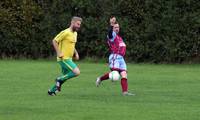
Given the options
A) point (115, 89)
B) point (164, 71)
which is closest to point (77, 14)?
point (164, 71)

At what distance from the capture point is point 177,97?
15.5 m

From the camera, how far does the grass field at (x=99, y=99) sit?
39.2ft

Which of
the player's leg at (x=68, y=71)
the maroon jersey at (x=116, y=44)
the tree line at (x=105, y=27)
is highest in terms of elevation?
the maroon jersey at (x=116, y=44)

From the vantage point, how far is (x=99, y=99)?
14.8m

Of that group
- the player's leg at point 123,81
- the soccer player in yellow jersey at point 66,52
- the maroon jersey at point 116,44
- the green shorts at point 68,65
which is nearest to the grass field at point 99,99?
the player's leg at point 123,81

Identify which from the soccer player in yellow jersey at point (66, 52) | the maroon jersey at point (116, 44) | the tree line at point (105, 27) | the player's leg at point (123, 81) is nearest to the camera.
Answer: the soccer player in yellow jersey at point (66, 52)

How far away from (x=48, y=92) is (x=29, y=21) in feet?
59.9

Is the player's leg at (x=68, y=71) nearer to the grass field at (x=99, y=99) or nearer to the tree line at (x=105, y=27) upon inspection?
the grass field at (x=99, y=99)

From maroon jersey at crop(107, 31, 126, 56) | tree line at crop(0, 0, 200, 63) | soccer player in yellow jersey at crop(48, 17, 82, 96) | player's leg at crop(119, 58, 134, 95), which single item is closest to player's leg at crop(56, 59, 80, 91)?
soccer player in yellow jersey at crop(48, 17, 82, 96)

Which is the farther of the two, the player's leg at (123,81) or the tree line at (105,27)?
the tree line at (105,27)

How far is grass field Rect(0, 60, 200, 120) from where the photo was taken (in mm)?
11961

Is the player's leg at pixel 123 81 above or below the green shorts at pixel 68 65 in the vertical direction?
below

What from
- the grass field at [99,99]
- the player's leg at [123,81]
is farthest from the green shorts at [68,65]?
the player's leg at [123,81]

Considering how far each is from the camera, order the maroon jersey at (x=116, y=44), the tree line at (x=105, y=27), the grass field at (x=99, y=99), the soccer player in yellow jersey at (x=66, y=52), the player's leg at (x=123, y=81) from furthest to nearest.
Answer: the tree line at (x=105, y=27) → the maroon jersey at (x=116, y=44) → the player's leg at (x=123, y=81) → the soccer player in yellow jersey at (x=66, y=52) → the grass field at (x=99, y=99)
